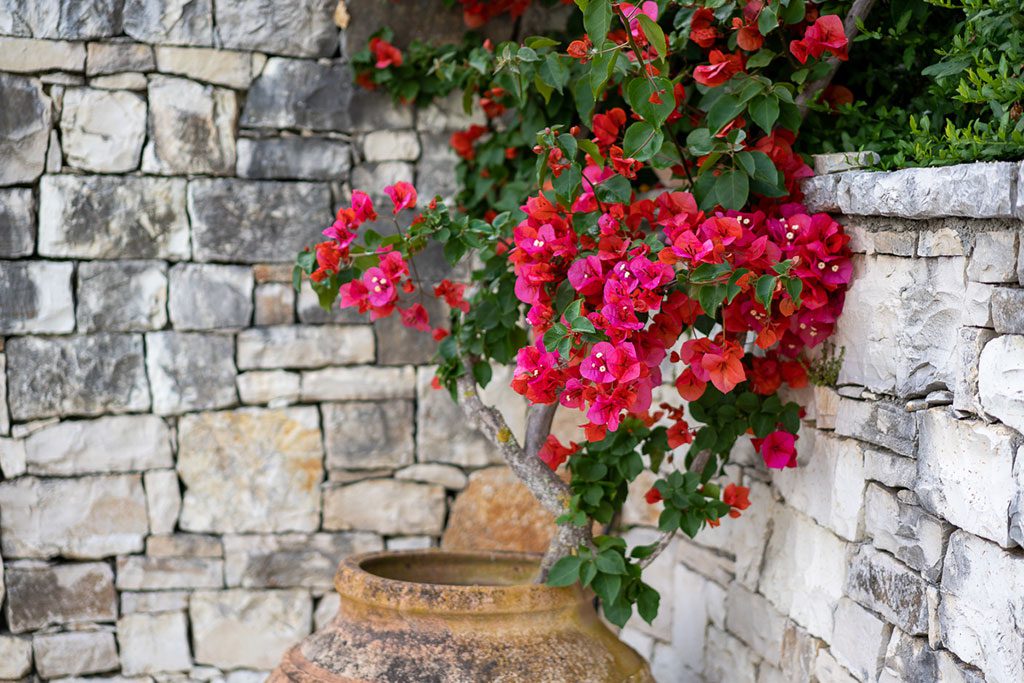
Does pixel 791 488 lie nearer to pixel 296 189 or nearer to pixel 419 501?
pixel 419 501

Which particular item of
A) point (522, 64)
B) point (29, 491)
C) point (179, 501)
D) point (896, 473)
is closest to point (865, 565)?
point (896, 473)

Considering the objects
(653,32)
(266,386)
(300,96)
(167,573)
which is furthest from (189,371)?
(653,32)

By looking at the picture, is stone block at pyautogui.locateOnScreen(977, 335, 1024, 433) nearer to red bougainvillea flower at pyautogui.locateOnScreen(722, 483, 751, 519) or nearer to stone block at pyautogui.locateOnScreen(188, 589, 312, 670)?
red bougainvillea flower at pyautogui.locateOnScreen(722, 483, 751, 519)

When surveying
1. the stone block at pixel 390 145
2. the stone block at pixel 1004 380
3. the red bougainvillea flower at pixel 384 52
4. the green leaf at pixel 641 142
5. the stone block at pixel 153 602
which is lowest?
the stone block at pixel 153 602

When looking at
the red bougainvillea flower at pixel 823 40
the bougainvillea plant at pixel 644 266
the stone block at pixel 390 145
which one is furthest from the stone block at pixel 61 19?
the red bougainvillea flower at pixel 823 40

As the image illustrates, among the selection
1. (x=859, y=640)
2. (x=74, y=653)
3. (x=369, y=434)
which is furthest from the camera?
(x=369, y=434)

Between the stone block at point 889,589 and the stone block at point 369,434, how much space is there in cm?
126

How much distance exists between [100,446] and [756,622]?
1.61m

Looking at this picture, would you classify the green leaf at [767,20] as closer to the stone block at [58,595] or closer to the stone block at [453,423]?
the stone block at [453,423]

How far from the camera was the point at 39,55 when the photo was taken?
7.75 ft

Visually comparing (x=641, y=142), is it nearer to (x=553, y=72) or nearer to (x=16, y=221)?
(x=553, y=72)

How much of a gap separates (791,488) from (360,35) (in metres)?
1.52

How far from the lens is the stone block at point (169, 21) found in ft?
7.88

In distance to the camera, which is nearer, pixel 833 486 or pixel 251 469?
pixel 833 486
